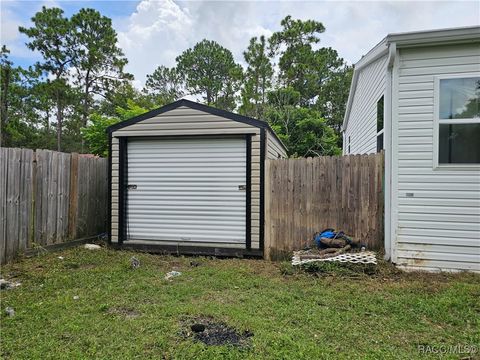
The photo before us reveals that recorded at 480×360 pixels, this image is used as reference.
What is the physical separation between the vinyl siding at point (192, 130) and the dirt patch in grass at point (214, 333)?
2.83 meters

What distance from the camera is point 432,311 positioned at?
10.6 feet

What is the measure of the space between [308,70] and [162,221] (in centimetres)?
1867

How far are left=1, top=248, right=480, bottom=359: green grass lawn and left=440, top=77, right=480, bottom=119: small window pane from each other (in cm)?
222

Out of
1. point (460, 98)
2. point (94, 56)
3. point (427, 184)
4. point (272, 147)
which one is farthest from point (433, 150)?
point (94, 56)

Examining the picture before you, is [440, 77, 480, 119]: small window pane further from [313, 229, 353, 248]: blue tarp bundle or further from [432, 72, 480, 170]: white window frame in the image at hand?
[313, 229, 353, 248]: blue tarp bundle

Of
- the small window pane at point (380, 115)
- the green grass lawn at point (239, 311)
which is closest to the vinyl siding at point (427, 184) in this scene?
the green grass lawn at point (239, 311)

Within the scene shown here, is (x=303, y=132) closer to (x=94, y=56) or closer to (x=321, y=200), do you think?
(x=321, y=200)

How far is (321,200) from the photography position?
5.35 m

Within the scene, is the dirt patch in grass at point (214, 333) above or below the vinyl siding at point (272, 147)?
below

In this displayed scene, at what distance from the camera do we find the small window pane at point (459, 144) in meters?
4.47

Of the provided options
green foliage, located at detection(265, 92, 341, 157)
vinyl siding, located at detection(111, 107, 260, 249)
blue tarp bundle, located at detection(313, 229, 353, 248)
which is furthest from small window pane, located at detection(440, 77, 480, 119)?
green foliage, located at detection(265, 92, 341, 157)

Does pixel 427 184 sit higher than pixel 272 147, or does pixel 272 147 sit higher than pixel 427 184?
pixel 272 147

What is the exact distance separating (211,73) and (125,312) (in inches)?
912

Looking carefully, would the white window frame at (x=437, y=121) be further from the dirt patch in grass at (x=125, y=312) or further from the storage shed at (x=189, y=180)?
the dirt patch in grass at (x=125, y=312)
